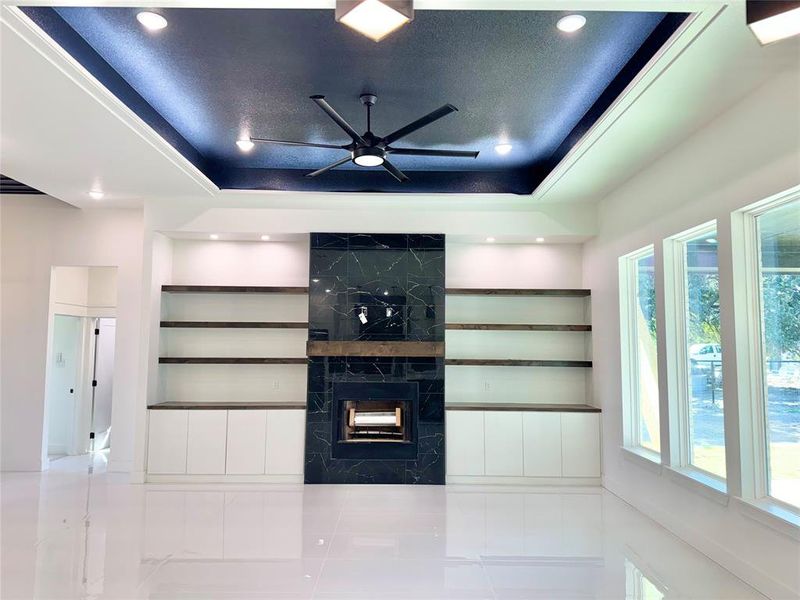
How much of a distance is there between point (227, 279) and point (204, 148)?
5.79 ft

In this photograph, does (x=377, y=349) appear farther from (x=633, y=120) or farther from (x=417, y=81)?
(x=633, y=120)

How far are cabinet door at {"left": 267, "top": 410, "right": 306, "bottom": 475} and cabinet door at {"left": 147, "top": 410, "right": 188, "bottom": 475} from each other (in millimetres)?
929

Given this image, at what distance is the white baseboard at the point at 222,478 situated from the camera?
583 cm

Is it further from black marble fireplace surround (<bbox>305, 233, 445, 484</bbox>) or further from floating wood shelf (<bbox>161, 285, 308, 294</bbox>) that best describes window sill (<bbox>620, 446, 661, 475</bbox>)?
floating wood shelf (<bbox>161, 285, 308, 294</bbox>)

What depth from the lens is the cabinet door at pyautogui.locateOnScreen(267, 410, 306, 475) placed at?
5.89 metres

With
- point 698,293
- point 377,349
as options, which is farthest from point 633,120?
point 377,349

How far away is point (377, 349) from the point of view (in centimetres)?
596

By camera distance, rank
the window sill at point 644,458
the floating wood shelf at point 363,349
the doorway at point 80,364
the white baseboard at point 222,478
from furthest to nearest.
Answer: the doorway at point 80,364
the floating wood shelf at point 363,349
the white baseboard at point 222,478
the window sill at point 644,458

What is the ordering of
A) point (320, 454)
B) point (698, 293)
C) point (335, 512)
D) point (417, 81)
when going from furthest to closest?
point (320, 454), point (335, 512), point (698, 293), point (417, 81)

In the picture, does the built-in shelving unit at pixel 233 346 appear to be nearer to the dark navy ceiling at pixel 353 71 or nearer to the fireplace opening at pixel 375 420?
the fireplace opening at pixel 375 420

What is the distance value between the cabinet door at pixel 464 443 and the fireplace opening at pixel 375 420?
49cm

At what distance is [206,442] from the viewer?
5.88 meters

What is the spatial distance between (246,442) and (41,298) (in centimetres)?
309

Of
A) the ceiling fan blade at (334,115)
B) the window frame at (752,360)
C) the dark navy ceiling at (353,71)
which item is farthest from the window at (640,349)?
the ceiling fan blade at (334,115)
